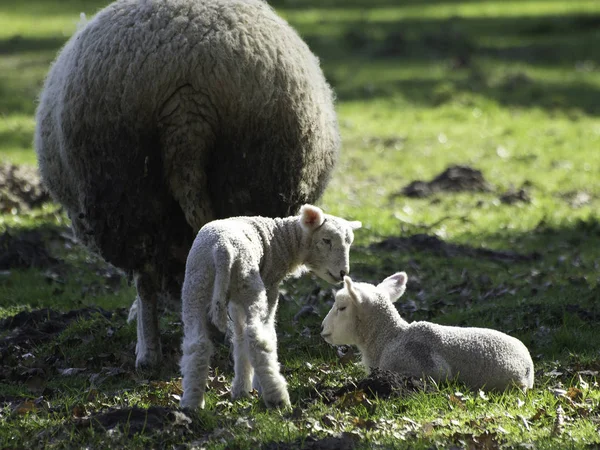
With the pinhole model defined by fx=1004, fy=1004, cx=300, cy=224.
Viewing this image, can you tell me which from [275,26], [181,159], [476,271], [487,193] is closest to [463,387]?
[181,159]

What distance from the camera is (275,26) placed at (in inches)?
273

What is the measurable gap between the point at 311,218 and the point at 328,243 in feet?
0.64

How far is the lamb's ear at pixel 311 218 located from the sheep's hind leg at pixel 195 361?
3.21ft

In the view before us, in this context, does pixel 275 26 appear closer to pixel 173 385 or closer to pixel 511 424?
pixel 173 385

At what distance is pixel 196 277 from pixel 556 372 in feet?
8.56

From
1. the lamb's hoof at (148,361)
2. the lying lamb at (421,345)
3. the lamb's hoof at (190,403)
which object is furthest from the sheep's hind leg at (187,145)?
the lamb's hoof at (190,403)

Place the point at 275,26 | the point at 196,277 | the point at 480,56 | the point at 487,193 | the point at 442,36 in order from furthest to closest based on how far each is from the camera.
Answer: the point at 442,36 → the point at 480,56 → the point at 487,193 → the point at 275,26 → the point at 196,277

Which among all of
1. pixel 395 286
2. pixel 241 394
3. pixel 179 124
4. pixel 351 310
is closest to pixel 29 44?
pixel 179 124

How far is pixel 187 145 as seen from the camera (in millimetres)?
6457

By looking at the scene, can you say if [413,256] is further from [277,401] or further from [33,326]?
[277,401]

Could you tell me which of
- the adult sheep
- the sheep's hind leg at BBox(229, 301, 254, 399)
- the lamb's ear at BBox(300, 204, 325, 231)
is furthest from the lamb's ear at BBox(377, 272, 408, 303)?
the sheep's hind leg at BBox(229, 301, 254, 399)

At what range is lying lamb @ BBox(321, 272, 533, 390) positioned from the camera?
5.98 metres

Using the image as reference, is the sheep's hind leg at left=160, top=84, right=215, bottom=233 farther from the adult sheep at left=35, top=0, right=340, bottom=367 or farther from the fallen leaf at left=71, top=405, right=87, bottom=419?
the fallen leaf at left=71, top=405, right=87, bottom=419

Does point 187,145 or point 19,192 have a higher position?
point 187,145
